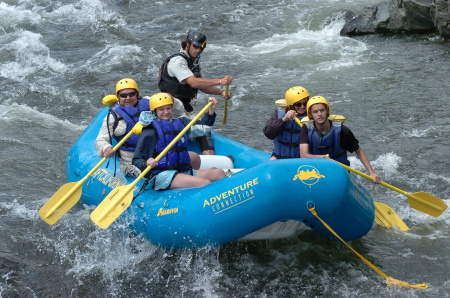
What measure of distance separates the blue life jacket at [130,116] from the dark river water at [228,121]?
0.81 meters

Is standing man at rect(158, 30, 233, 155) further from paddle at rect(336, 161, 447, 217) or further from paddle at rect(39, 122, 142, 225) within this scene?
paddle at rect(336, 161, 447, 217)

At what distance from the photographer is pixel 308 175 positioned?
5.22 m

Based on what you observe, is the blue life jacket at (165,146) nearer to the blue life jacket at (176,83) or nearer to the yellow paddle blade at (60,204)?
the yellow paddle blade at (60,204)

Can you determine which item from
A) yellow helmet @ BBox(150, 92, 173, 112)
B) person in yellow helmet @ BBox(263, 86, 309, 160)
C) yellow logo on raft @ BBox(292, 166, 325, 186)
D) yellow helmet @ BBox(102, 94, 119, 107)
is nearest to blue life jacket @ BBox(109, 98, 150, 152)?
yellow helmet @ BBox(102, 94, 119, 107)

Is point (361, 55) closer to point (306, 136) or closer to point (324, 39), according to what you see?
point (324, 39)

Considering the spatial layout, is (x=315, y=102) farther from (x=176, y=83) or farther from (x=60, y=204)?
(x=60, y=204)

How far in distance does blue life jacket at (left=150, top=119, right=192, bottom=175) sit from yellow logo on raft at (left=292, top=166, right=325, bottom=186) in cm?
125

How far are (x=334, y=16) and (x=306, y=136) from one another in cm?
806

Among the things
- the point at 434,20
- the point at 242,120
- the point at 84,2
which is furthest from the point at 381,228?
the point at 84,2

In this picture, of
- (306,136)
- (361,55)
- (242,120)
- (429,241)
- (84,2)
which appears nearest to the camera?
(306,136)

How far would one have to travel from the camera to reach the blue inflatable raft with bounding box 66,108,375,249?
17.2 feet

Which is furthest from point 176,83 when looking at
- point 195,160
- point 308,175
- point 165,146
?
point 308,175

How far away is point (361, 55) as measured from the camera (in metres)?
11.7

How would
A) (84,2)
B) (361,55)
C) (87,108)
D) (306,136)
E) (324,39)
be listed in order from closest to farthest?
(306,136)
(87,108)
(361,55)
(324,39)
(84,2)
